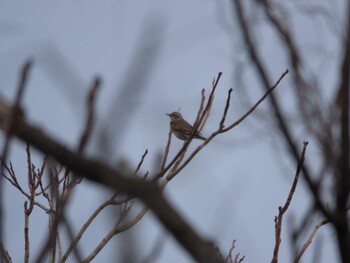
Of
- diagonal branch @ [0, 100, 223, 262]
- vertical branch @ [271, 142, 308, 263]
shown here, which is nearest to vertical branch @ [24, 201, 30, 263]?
vertical branch @ [271, 142, 308, 263]

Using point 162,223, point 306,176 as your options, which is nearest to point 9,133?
point 162,223

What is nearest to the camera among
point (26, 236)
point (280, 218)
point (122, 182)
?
point (122, 182)

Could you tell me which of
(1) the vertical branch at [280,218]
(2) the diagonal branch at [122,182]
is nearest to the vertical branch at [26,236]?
(1) the vertical branch at [280,218]

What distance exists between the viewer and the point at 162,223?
48.9 inches

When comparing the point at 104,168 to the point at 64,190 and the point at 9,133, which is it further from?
the point at 64,190

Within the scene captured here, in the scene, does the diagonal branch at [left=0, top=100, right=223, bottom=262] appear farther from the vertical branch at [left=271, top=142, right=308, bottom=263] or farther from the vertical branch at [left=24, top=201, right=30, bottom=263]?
the vertical branch at [left=24, top=201, right=30, bottom=263]

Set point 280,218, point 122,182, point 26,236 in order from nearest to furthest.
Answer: point 122,182, point 280,218, point 26,236

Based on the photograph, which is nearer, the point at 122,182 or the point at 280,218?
the point at 122,182

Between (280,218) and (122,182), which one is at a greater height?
(280,218)

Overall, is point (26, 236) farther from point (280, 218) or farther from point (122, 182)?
point (122, 182)

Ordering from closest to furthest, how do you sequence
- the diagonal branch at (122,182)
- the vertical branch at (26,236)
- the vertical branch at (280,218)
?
the diagonal branch at (122,182) → the vertical branch at (280,218) → the vertical branch at (26,236)

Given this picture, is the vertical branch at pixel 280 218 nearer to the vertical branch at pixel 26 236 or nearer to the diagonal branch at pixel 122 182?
the diagonal branch at pixel 122 182

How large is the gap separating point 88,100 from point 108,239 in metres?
2.59

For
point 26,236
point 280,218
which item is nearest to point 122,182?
point 280,218
